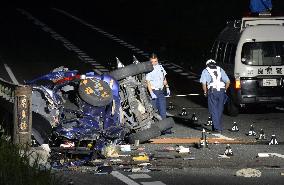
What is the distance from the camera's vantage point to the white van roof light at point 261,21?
913 inches

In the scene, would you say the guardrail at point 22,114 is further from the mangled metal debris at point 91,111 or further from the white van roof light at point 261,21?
the white van roof light at point 261,21

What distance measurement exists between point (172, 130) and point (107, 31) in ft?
94.4

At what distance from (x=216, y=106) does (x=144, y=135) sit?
3220mm

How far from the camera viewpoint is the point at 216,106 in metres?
20.7

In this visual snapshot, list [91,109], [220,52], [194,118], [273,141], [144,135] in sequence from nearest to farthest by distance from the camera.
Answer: [91,109] < [144,135] < [273,141] < [194,118] < [220,52]

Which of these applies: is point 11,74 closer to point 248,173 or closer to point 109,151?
point 109,151

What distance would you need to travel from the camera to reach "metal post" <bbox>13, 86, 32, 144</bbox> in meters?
15.8

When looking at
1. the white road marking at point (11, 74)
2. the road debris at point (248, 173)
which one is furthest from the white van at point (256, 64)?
the white road marking at point (11, 74)

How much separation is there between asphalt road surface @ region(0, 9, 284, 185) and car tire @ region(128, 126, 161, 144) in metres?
0.21

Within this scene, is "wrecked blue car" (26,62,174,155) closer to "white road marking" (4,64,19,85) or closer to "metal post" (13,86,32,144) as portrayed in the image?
→ "metal post" (13,86,32,144)

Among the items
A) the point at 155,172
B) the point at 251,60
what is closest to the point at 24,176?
the point at 155,172

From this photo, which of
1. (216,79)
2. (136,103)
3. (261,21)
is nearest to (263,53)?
(261,21)

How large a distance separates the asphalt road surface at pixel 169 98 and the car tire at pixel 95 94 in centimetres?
127

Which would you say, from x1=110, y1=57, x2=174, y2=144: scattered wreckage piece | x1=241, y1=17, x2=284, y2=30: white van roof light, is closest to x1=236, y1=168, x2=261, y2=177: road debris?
x1=110, y1=57, x2=174, y2=144: scattered wreckage piece
